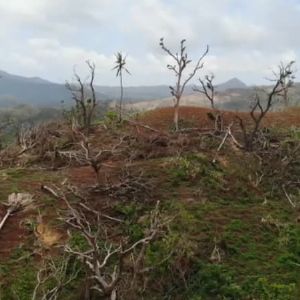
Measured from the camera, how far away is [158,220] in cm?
816

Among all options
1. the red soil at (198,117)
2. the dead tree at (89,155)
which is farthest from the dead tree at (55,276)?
the red soil at (198,117)

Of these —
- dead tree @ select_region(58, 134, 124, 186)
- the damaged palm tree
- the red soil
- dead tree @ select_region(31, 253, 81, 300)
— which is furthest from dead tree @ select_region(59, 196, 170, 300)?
the red soil

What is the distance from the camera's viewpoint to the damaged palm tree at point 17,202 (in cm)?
1021

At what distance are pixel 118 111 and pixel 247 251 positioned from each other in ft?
35.6

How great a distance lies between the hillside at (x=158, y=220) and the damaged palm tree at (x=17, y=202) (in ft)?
0.27

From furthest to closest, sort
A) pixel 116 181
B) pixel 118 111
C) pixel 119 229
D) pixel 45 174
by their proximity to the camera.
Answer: pixel 118 111 → pixel 45 174 → pixel 116 181 → pixel 119 229

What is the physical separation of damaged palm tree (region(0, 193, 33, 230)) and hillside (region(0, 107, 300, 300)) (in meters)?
0.08

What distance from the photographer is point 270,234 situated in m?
9.56

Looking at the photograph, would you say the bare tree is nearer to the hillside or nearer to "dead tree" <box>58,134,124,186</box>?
the hillside

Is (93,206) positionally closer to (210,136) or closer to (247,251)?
(247,251)

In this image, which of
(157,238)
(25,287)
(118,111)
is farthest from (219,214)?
(118,111)

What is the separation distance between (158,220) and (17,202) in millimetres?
3421

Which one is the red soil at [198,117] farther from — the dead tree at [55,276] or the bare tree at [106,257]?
the dead tree at [55,276]

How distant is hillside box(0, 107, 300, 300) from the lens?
8047mm
